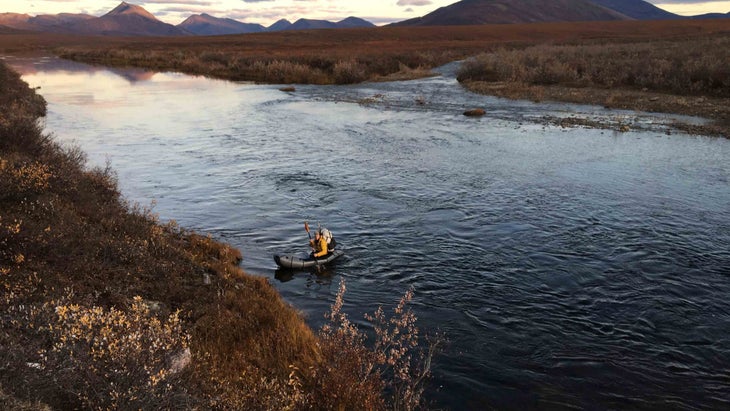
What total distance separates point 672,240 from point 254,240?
11726mm

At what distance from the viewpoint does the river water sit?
29.4ft

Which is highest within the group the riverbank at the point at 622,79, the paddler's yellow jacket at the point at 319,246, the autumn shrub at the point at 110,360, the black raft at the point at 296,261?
the riverbank at the point at 622,79

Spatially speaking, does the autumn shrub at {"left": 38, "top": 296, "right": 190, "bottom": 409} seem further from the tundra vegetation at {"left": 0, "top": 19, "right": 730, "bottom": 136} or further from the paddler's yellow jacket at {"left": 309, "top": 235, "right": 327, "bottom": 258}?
the tundra vegetation at {"left": 0, "top": 19, "right": 730, "bottom": 136}

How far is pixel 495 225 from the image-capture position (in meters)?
15.7

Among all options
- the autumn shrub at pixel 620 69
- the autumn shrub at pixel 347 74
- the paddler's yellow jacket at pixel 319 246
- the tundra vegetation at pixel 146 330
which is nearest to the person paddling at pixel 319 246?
the paddler's yellow jacket at pixel 319 246

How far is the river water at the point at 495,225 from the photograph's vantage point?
8953 millimetres

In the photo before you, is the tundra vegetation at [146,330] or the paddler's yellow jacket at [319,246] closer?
the tundra vegetation at [146,330]

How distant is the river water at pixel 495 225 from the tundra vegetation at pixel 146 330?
1628 mm

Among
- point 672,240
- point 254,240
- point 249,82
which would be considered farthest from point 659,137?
point 249,82

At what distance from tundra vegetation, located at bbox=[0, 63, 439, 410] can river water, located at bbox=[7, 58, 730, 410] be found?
1628mm

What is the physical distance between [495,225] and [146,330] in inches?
447

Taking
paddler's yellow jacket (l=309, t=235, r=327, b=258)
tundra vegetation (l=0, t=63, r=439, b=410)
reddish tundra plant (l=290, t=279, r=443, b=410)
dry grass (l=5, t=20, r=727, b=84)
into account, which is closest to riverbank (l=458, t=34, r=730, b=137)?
dry grass (l=5, t=20, r=727, b=84)

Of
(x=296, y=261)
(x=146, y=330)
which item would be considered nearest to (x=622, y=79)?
(x=296, y=261)

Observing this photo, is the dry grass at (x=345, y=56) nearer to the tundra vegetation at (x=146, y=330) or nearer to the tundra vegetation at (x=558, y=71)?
the tundra vegetation at (x=558, y=71)
